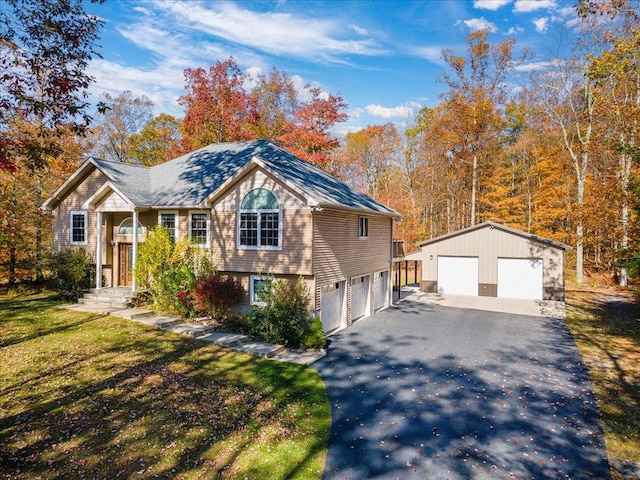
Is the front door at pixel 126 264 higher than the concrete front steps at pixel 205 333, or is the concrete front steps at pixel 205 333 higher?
the front door at pixel 126 264

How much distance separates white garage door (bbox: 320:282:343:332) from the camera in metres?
14.7

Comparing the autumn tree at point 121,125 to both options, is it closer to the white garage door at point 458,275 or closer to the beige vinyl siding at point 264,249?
the beige vinyl siding at point 264,249

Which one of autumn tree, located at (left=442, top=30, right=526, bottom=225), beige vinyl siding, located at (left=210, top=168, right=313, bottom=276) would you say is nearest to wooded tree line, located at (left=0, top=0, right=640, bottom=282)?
autumn tree, located at (left=442, top=30, right=526, bottom=225)

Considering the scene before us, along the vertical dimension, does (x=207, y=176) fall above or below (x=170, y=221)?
above

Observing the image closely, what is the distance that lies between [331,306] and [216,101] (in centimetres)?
2171

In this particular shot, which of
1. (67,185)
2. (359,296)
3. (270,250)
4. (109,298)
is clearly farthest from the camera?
(67,185)

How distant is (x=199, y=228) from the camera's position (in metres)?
16.1

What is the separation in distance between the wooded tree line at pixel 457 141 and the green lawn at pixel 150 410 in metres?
9.85

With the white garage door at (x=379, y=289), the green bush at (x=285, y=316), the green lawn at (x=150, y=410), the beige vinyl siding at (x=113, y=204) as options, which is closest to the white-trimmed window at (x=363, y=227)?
the white garage door at (x=379, y=289)

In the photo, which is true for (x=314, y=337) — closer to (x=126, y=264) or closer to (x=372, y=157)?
(x=126, y=264)

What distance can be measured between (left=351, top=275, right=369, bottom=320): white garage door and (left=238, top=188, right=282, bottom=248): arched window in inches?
186

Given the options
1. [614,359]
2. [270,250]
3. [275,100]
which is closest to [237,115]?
[275,100]

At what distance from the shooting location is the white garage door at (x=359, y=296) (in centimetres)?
1752

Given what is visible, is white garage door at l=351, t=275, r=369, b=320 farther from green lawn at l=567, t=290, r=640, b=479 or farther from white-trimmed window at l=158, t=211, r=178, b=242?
green lawn at l=567, t=290, r=640, b=479
